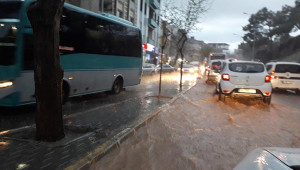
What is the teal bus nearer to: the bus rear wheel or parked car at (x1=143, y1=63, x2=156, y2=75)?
the bus rear wheel

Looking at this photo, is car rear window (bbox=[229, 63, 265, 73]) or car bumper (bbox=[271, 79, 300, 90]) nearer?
car rear window (bbox=[229, 63, 265, 73])

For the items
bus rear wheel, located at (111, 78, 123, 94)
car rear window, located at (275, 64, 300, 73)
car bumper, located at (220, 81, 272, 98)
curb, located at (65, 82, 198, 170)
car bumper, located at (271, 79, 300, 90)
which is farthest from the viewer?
car rear window, located at (275, 64, 300, 73)

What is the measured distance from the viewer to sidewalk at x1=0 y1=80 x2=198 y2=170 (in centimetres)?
414

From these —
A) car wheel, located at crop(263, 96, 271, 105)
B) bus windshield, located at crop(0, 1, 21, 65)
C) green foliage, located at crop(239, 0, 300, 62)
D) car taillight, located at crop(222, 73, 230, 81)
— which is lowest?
car wheel, located at crop(263, 96, 271, 105)

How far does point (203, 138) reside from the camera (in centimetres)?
618

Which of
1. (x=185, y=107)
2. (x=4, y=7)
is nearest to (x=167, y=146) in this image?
(x=185, y=107)

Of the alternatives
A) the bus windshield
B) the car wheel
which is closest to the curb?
the bus windshield

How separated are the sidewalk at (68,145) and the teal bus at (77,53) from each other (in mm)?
1693

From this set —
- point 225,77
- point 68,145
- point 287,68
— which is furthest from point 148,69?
point 68,145

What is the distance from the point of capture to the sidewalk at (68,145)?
13.6 ft

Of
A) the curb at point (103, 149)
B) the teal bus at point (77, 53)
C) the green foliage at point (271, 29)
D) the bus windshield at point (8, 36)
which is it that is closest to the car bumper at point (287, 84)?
the teal bus at point (77, 53)

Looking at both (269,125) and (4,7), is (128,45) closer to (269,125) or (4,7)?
(4,7)

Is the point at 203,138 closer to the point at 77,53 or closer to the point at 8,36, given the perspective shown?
the point at 77,53

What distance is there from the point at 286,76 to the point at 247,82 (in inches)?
248
